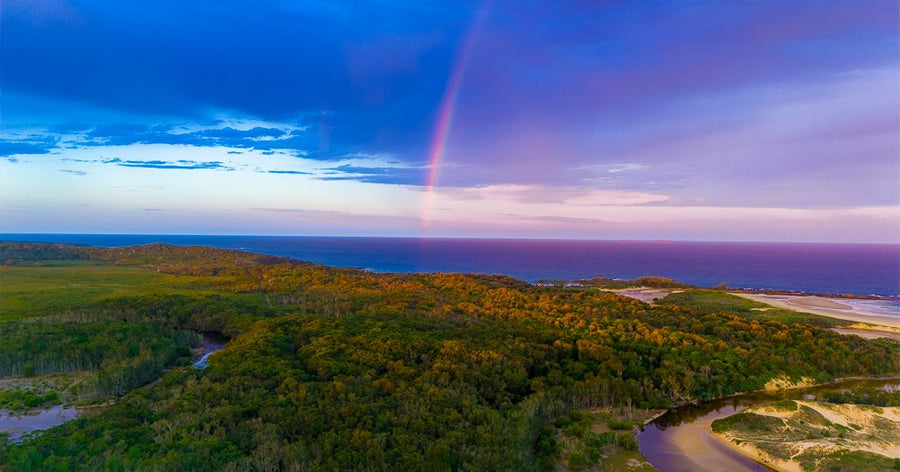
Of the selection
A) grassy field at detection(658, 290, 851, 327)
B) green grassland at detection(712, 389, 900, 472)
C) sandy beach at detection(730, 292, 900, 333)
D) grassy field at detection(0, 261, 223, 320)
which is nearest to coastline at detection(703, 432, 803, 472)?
green grassland at detection(712, 389, 900, 472)

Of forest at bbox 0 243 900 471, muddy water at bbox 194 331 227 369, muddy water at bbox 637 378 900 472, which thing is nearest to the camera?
forest at bbox 0 243 900 471

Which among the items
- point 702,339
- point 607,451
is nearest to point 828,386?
point 702,339

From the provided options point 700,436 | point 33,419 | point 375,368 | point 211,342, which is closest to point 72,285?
point 211,342

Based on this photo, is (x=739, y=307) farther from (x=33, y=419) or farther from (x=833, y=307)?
(x=33, y=419)

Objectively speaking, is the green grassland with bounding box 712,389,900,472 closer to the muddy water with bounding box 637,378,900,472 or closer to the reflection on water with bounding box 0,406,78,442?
the muddy water with bounding box 637,378,900,472

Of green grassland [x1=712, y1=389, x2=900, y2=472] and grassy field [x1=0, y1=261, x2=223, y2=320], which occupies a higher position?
grassy field [x1=0, y1=261, x2=223, y2=320]

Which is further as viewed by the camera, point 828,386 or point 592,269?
point 592,269

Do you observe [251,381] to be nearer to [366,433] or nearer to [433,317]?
[366,433]
